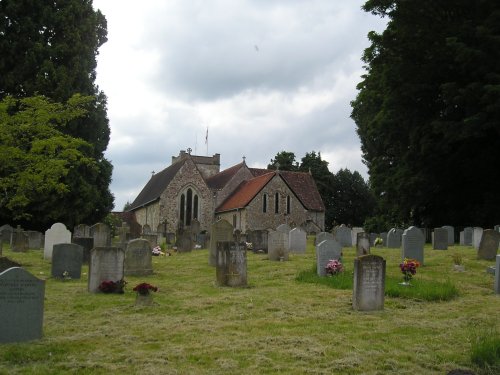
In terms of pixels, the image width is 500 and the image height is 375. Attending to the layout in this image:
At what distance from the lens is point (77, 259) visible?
13.3m

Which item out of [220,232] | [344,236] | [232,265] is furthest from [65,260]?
[344,236]

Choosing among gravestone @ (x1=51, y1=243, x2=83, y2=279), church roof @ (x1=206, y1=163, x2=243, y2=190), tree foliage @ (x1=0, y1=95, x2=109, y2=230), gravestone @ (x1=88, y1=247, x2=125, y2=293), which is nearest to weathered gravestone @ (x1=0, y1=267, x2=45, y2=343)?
gravestone @ (x1=88, y1=247, x2=125, y2=293)

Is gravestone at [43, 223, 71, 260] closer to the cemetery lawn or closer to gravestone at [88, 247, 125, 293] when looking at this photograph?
the cemetery lawn

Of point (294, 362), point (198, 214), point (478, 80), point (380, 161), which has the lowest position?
point (294, 362)

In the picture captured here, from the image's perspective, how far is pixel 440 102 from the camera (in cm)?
2647

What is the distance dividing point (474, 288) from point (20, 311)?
30.4 feet

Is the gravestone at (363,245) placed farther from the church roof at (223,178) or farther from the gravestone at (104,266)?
the church roof at (223,178)

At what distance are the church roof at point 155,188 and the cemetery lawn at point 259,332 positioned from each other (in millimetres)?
35109

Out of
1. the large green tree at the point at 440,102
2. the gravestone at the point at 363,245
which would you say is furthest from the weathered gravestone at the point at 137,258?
the large green tree at the point at 440,102

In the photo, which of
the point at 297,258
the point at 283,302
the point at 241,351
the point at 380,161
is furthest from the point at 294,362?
the point at 380,161

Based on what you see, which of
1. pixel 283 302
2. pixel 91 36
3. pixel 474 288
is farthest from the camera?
pixel 91 36

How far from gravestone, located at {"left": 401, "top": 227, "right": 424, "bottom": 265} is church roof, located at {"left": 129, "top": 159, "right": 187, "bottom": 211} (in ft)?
110

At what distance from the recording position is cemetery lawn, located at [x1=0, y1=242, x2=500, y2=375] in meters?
6.01

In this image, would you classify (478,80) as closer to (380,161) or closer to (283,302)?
(380,161)
